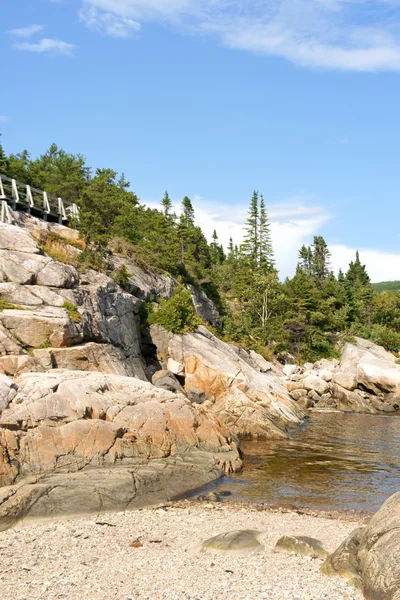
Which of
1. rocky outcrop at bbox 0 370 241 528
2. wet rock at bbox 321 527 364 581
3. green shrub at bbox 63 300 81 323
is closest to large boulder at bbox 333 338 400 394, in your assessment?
rocky outcrop at bbox 0 370 241 528

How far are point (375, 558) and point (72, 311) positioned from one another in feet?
67.4

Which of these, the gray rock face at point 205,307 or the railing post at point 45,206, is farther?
the gray rock face at point 205,307

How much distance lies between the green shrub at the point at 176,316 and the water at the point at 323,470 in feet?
33.4

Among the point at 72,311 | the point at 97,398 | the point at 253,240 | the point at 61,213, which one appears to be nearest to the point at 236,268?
the point at 253,240

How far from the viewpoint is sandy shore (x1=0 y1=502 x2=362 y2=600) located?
31.4ft

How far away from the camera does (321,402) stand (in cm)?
4412

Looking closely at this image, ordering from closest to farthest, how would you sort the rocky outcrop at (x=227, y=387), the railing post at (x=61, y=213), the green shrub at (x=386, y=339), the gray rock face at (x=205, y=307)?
1. the rocky outcrop at (x=227, y=387)
2. the railing post at (x=61, y=213)
3. the gray rock face at (x=205, y=307)
4. the green shrub at (x=386, y=339)

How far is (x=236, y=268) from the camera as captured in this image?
91875 millimetres

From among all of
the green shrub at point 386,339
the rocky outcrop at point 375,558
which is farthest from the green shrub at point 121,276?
the green shrub at point 386,339

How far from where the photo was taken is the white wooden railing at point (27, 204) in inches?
1251

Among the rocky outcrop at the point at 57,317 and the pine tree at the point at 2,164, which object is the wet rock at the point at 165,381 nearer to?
the rocky outcrop at the point at 57,317

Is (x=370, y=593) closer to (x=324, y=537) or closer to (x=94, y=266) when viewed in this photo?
(x=324, y=537)

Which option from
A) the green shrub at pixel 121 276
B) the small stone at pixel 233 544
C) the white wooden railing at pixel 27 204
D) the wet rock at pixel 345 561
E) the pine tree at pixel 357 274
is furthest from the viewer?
the pine tree at pixel 357 274

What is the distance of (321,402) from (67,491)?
32.3 m
